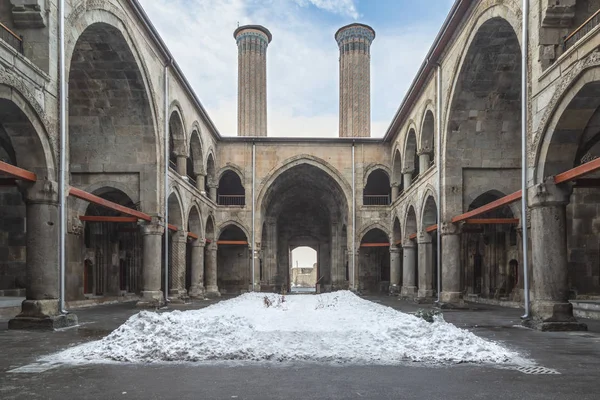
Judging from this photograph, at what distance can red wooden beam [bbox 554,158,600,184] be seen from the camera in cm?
836

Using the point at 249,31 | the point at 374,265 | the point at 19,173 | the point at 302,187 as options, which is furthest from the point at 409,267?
the point at 249,31

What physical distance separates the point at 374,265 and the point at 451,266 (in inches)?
622

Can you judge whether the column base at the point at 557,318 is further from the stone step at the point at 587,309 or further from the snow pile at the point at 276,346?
the stone step at the point at 587,309

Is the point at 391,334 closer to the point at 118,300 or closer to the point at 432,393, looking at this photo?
the point at 432,393

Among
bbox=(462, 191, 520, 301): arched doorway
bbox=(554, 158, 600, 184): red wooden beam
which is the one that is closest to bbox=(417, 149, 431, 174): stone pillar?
bbox=(462, 191, 520, 301): arched doorway

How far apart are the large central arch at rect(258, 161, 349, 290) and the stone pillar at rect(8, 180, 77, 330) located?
18393 millimetres

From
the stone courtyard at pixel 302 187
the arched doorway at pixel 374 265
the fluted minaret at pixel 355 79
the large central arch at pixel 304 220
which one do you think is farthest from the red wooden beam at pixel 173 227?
the fluted minaret at pixel 355 79

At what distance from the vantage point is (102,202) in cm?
1334

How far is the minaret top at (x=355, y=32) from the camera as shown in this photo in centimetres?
3922

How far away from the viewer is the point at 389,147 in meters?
28.2

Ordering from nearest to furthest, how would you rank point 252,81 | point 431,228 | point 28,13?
point 28,13 → point 431,228 → point 252,81

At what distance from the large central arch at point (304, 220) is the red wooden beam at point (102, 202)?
40.1 ft

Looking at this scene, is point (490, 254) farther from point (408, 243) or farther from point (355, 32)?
point (355, 32)

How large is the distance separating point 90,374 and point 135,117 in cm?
1174
